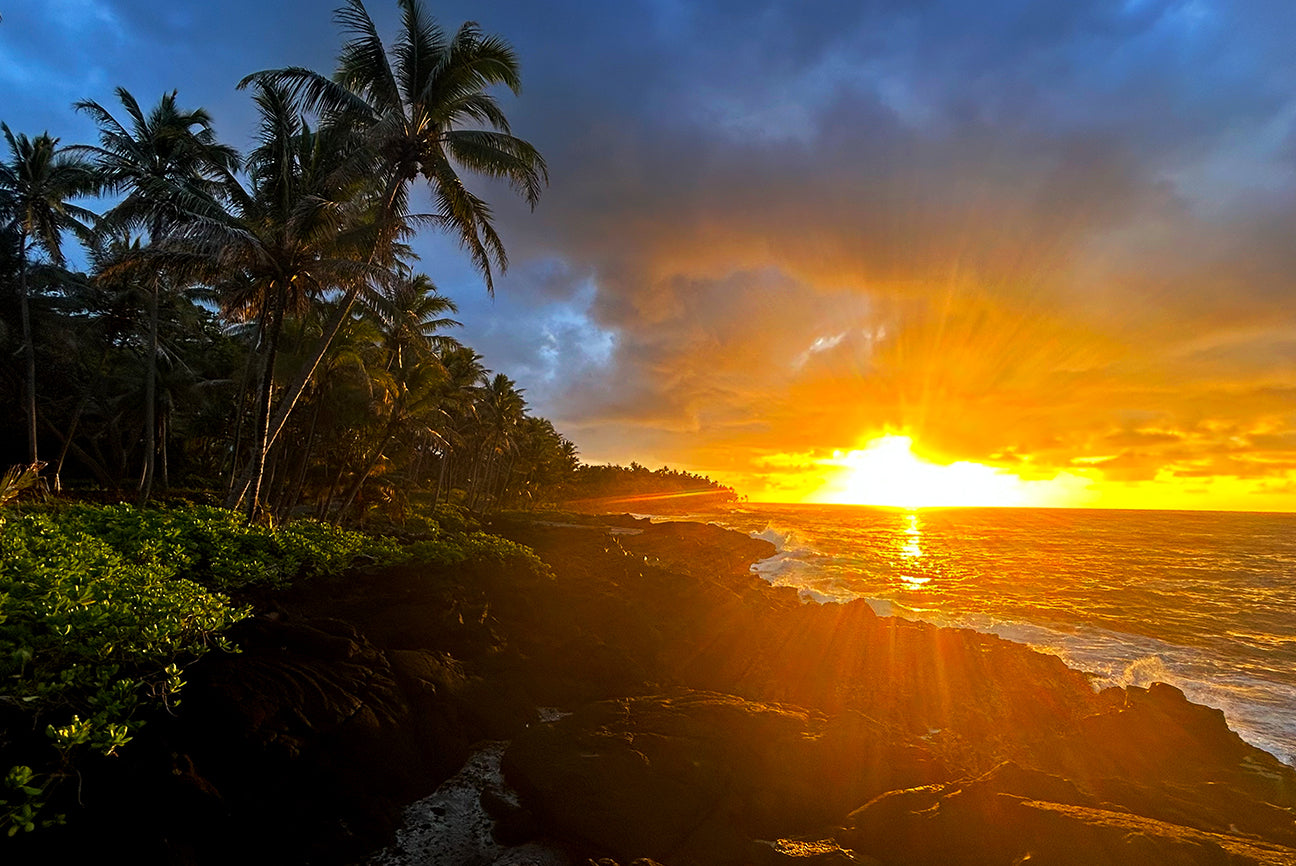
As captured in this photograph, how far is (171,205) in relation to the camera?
16.2 meters

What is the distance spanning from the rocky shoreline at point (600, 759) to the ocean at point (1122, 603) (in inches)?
258

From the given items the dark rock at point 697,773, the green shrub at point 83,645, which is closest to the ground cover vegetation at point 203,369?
the green shrub at point 83,645

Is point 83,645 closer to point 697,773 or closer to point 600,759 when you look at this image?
point 600,759

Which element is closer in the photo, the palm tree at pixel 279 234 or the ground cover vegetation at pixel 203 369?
the ground cover vegetation at pixel 203 369

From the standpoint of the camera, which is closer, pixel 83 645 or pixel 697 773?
pixel 83 645

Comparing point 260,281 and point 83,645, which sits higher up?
point 260,281

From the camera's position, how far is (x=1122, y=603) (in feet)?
92.2

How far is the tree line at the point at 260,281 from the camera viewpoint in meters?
15.0

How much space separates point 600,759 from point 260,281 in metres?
15.7

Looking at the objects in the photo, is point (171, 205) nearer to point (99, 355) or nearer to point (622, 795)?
point (99, 355)

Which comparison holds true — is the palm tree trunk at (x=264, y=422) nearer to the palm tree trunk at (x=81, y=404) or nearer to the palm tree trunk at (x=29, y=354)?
the palm tree trunk at (x=29, y=354)

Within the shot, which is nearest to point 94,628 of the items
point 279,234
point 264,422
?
point 264,422

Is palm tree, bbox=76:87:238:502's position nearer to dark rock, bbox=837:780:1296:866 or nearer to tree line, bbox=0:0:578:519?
tree line, bbox=0:0:578:519

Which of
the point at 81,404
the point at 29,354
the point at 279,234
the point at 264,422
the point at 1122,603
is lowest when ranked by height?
the point at 1122,603
